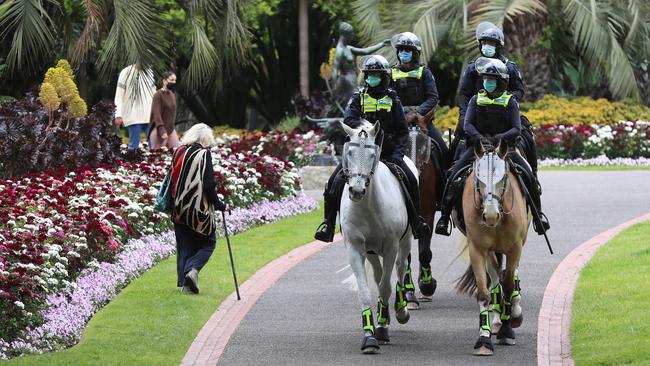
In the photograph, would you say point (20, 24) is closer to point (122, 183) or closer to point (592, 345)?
point (122, 183)

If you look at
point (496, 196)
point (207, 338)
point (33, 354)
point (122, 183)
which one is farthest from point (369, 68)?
point (122, 183)

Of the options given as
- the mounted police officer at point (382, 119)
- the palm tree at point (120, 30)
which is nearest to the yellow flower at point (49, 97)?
the palm tree at point (120, 30)

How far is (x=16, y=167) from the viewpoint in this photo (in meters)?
17.7

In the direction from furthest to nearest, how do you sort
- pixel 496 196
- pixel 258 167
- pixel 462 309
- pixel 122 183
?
1. pixel 258 167
2. pixel 122 183
3. pixel 462 309
4. pixel 496 196

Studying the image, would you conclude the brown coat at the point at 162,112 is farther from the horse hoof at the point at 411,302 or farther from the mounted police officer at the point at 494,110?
the mounted police officer at the point at 494,110

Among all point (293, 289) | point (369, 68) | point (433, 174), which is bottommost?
point (293, 289)

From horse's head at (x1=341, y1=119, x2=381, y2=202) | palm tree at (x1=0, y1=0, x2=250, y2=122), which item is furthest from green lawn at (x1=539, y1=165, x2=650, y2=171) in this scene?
horse's head at (x1=341, y1=119, x2=381, y2=202)

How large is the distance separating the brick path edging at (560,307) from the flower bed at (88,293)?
3642 millimetres

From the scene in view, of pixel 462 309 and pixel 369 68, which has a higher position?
pixel 369 68

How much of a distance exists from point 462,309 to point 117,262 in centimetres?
363

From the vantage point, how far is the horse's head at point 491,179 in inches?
389

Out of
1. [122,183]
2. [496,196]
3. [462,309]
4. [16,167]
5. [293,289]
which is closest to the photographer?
[496,196]

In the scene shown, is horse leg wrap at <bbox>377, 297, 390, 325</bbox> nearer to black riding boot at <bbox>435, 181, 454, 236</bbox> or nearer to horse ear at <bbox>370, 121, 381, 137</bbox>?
black riding boot at <bbox>435, 181, 454, 236</bbox>

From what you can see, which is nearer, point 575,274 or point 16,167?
point 575,274
